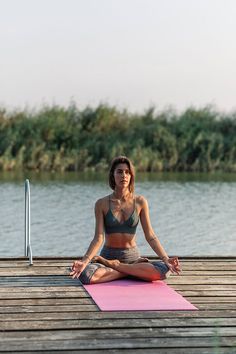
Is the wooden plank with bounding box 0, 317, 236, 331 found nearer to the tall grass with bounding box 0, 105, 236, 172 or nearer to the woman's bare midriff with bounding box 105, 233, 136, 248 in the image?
the woman's bare midriff with bounding box 105, 233, 136, 248

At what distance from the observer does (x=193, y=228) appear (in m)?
15.9

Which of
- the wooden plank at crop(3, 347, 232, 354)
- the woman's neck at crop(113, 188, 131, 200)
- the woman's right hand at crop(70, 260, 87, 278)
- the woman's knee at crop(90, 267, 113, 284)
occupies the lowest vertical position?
the wooden plank at crop(3, 347, 232, 354)

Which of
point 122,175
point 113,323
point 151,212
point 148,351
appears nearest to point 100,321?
point 113,323

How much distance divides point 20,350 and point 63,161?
24.1 metres

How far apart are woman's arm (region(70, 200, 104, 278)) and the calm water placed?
A: 517 centimetres

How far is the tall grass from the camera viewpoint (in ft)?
95.4

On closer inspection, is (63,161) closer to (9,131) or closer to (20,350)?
(9,131)

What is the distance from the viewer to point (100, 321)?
5543mm

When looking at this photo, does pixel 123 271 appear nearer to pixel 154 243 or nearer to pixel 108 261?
pixel 108 261

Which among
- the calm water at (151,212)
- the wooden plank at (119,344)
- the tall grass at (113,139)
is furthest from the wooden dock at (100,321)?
the tall grass at (113,139)

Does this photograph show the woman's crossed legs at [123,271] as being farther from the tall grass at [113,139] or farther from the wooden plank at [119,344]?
the tall grass at [113,139]

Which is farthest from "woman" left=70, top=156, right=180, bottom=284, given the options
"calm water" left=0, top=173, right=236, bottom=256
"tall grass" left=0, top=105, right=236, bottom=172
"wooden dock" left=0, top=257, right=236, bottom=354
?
"tall grass" left=0, top=105, right=236, bottom=172

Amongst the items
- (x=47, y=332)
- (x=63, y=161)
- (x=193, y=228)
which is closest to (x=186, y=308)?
(x=47, y=332)

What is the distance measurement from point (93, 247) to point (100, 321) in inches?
55.5
